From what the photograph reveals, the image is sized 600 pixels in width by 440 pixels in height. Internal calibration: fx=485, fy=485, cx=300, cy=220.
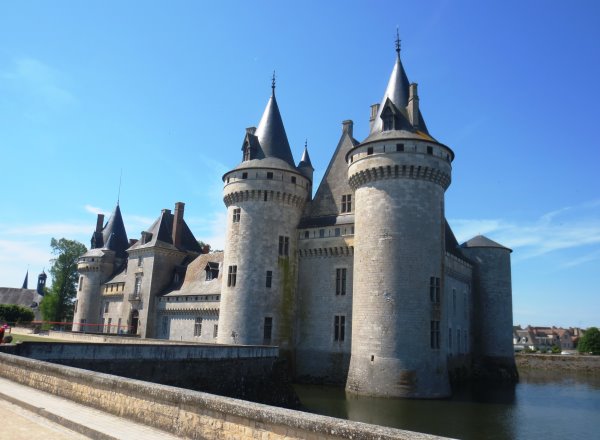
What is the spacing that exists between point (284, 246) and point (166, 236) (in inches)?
642

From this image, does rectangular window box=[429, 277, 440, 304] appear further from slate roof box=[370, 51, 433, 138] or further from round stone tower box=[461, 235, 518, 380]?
round stone tower box=[461, 235, 518, 380]

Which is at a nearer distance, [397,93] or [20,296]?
[397,93]

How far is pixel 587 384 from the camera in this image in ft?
119

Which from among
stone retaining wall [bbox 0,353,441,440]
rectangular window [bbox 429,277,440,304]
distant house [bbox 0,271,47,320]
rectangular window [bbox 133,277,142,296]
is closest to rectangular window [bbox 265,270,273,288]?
rectangular window [bbox 429,277,440,304]

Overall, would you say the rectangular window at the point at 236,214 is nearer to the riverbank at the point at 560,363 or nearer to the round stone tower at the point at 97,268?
the round stone tower at the point at 97,268

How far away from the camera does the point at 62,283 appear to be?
5541cm

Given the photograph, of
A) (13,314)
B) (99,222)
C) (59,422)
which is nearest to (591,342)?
(99,222)

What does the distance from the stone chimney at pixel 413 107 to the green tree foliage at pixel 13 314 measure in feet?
149

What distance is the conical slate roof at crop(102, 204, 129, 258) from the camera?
161 feet

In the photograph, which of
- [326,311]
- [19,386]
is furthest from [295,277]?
[19,386]

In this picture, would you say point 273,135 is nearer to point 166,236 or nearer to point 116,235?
point 166,236

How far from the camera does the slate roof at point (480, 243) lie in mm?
37219

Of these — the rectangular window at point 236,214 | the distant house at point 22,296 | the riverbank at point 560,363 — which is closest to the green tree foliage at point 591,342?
the riverbank at point 560,363

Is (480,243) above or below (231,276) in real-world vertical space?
above
